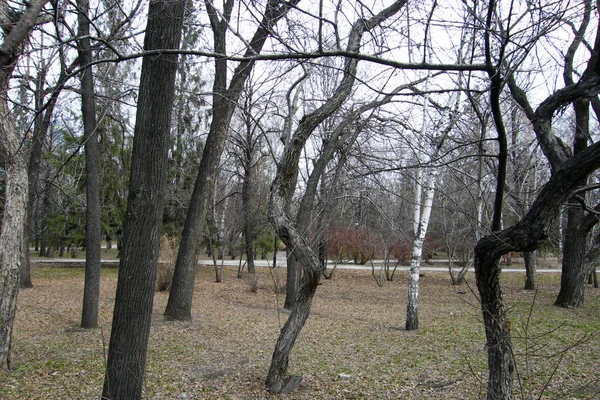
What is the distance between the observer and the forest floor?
5.02m

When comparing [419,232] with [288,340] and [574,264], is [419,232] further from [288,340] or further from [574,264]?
[574,264]

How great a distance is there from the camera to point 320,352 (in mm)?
6996

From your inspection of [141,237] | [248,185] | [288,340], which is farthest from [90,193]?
[248,185]

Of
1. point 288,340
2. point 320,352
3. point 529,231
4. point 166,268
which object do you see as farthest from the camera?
point 166,268

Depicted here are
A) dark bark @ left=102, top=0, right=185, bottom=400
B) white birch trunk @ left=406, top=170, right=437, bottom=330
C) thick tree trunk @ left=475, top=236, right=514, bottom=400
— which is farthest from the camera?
white birch trunk @ left=406, top=170, right=437, bottom=330

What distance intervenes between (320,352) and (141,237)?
4.35 metres

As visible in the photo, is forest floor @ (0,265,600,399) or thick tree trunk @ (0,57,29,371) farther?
thick tree trunk @ (0,57,29,371)

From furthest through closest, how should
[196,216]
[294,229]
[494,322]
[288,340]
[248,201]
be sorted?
1. [248,201]
2. [196,216]
3. [288,340]
4. [294,229]
5. [494,322]

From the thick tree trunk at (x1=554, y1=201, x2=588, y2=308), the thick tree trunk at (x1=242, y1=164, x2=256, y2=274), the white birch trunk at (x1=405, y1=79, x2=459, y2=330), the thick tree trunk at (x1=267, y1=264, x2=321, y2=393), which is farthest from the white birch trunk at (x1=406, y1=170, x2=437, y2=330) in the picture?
the thick tree trunk at (x1=242, y1=164, x2=256, y2=274)

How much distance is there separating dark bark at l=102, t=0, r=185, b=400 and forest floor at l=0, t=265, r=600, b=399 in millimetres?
908

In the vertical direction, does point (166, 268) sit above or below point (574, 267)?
below

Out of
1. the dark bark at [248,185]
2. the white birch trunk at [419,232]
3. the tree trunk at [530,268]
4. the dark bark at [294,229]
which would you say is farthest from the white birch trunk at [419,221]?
the dark bark at [248,185]

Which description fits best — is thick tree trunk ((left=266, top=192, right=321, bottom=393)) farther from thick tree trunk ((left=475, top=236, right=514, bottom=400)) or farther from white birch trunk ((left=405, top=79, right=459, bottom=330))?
white birch trunk ((left=405, top=79, right=459, bottom=330))

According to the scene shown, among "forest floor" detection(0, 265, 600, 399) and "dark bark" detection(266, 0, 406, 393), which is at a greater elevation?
"dark bark" detection(266, 0, 406, 393)
